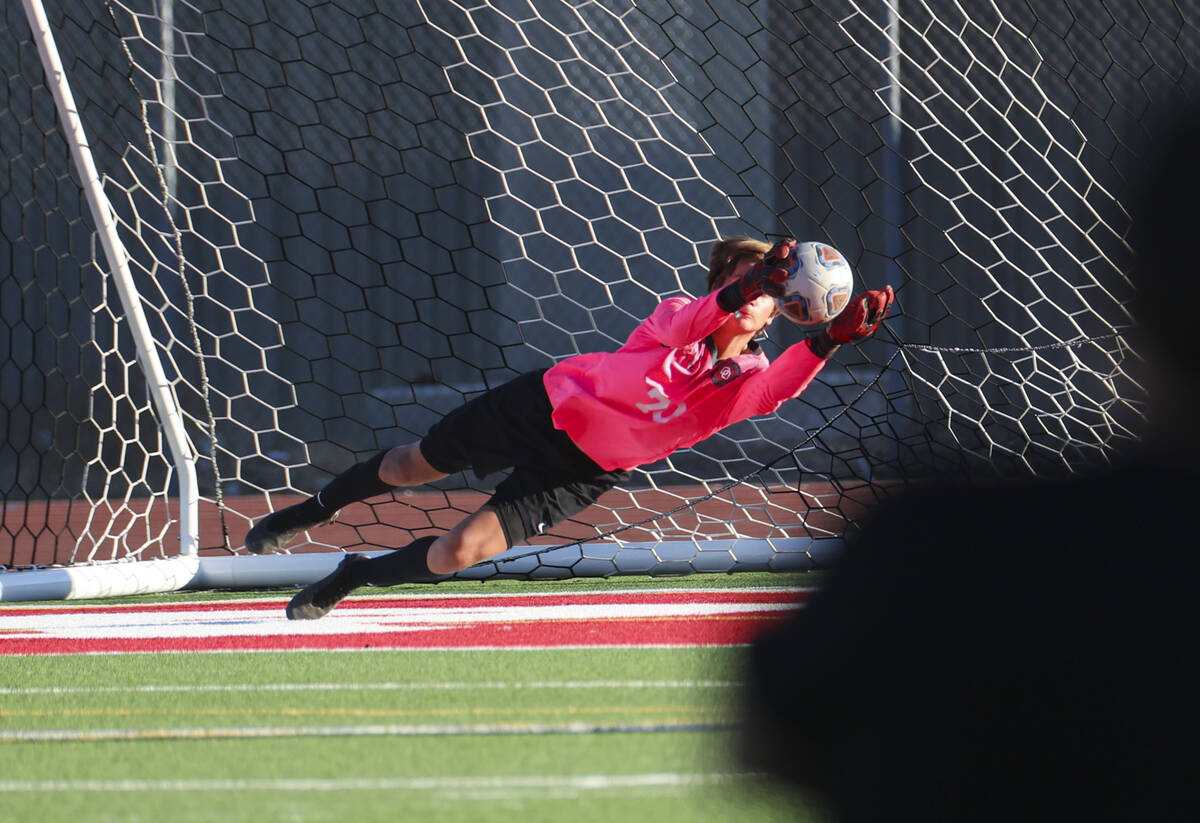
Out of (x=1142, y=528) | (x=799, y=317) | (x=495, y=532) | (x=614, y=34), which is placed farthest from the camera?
(x=614, y=34)

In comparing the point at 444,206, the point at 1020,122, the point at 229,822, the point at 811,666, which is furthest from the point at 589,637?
the point at 1020,122

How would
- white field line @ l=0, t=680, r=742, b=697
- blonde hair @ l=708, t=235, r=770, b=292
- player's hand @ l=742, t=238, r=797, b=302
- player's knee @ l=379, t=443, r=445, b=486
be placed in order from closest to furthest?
white field line @ l=0, t=680, r=742, b=697
player's hand @ l=742, t=238, r=797, b=302
blonde hair @ l=708, t=235, r=770, b=292
player's knee @ l=379, t=443, r=445, b=486

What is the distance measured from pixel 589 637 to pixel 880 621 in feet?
8.64

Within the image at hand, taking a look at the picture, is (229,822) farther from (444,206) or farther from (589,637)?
(444,206)

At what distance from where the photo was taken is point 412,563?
11.6 feet

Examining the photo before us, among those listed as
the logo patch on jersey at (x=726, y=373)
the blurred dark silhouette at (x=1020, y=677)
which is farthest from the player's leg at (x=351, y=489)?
the blurred dark silhouette at (x=1020, y=677)

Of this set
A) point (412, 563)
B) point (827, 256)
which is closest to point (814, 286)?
point (827, 256)

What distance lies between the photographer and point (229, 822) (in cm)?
158

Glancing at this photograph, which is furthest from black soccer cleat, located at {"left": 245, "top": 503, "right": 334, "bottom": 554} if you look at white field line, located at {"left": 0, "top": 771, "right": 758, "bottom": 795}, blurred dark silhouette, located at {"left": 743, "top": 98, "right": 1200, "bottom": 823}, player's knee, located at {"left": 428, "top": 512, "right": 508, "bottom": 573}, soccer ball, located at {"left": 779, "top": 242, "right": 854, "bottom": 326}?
blurred dark silhouette, located at {"left": 743, "top": 98, "right": 1200, "bottom": 823}

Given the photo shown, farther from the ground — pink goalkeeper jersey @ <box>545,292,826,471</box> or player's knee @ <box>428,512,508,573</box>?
pink goalkeeper jersey @ <box>545,292,826,471</box>

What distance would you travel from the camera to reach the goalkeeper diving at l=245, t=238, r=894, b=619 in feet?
11.5

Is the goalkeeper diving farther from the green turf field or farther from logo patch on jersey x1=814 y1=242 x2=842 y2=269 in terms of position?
the green turf field

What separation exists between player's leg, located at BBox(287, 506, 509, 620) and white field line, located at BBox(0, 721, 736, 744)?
128 centimetres

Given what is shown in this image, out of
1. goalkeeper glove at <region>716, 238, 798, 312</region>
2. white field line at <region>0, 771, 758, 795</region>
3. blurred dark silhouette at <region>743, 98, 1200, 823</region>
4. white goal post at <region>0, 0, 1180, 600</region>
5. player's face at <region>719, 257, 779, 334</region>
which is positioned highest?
blurred dark silhouette at <region>743, 98, 1200, 823</region>
